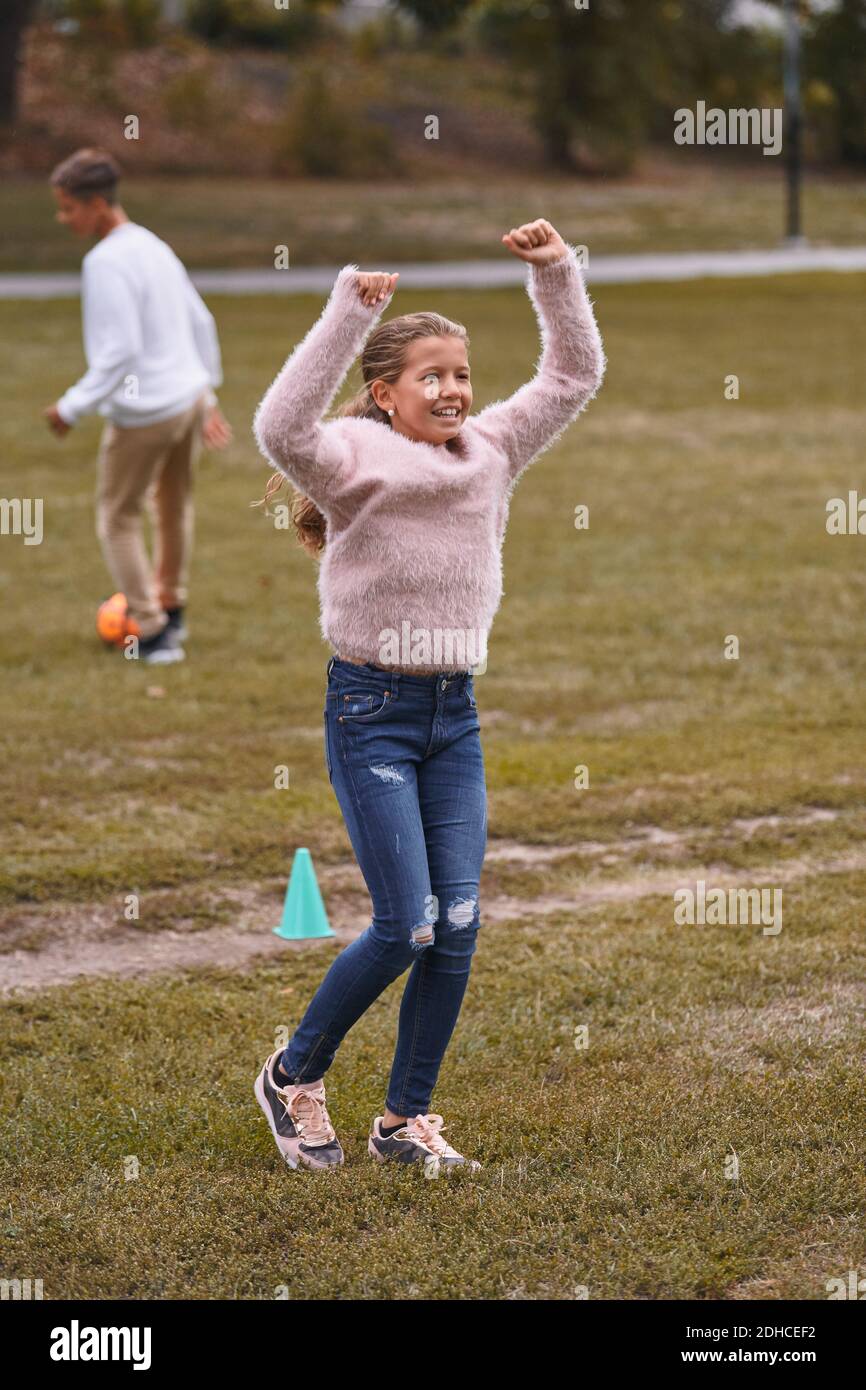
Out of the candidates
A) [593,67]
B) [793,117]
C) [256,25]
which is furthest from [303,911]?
[256,25]

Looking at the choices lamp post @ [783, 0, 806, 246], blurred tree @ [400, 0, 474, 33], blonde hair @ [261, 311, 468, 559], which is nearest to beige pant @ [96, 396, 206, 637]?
blonde hair @ [261, 311, 468, 559]

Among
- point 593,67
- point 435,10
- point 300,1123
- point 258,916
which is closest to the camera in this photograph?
point 300,1123

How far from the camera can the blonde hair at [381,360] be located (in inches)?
154

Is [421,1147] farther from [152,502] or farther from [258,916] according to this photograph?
[152,502]

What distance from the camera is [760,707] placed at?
8070 mm

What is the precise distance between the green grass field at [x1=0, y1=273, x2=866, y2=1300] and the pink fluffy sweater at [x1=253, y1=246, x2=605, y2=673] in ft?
3.96

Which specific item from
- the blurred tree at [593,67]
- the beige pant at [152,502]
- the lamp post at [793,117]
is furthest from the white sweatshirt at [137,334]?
the blurred tree at [593,67]

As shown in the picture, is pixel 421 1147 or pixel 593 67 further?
pixel 593 67

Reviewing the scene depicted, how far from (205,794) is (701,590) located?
13.8 feet

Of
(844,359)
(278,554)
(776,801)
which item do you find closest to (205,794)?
(776,801)

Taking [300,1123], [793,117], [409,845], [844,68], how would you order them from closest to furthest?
[409,845] < [300,1123] < [793,117] < [844,68]

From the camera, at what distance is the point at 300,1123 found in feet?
13.4

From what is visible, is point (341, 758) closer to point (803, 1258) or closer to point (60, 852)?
point (803, 1258)

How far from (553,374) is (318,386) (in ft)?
2.25
